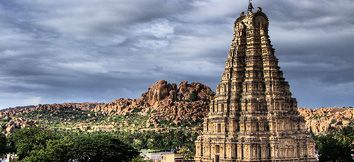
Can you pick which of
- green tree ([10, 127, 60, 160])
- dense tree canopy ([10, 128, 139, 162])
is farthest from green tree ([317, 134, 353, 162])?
green tree ([10, 127, 60, 160])

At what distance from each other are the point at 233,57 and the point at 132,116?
127 m

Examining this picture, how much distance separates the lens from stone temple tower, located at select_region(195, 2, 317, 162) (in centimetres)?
5341

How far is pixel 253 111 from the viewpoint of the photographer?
54.4 meters

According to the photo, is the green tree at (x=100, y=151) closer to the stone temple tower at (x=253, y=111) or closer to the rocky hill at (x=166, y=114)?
the stone temple tower at (x=253, y=111)

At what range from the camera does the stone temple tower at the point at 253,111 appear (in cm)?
5341

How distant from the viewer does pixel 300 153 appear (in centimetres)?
5475

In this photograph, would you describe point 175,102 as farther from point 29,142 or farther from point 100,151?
point 100,151

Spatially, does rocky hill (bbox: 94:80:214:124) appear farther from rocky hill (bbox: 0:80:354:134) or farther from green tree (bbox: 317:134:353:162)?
green tree (bbox: 317:134:353:162)

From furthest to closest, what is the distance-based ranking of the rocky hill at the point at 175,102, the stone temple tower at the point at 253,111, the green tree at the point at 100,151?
the rocky hill at the point at 175,102
the green tree at the point at 100,151
the stone temple tower at the point at 253,111

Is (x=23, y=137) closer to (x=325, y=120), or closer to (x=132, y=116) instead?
(x=132, y=116)

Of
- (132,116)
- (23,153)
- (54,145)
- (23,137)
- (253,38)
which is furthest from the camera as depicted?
(132,116)

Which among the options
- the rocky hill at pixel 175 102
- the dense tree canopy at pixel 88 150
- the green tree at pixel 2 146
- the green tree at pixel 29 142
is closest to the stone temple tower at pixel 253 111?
the dense tree canopy at pixel 88 150

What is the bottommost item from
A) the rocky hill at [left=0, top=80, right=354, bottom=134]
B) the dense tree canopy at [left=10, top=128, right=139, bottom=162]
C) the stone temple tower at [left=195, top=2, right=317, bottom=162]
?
the dense tree canopy at [left=10, top=128, right=139, bottom=162]

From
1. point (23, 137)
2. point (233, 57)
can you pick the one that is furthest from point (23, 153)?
point (233, 57)
